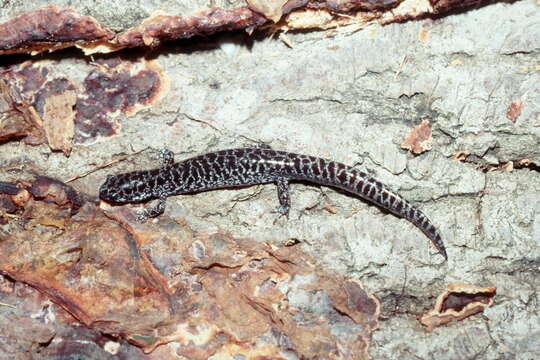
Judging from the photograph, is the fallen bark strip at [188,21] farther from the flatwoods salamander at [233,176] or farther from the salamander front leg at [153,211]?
the salamander front leg at [153,211]

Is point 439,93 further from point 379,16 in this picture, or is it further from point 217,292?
point 217,292

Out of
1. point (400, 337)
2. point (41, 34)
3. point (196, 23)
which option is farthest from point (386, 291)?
point (41, 34)

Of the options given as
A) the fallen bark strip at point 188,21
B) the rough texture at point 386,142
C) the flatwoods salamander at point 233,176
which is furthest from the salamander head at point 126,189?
the fallen bark strip at point 188,21

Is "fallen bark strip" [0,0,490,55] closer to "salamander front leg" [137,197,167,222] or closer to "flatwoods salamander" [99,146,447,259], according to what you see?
"flatwoods salamander" [99,146,447,259]

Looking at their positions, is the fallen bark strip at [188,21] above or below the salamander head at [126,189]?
above

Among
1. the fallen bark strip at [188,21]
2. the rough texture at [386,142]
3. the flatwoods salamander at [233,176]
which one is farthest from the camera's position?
the flatwoods salamander at [233,176]

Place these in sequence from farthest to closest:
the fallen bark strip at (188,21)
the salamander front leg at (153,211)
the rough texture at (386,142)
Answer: the salamander front leg at (153,211)
the rough texture at (386,142)
the fallen bark strip at (188,21)
